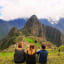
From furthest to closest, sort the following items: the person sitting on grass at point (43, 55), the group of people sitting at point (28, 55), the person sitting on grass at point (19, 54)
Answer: the person sitting on grass at point (19, 54) < the person sitting on grass at point (43, 55) < the group of people sitting at point (28, 55)

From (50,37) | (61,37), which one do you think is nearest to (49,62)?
(61,37)

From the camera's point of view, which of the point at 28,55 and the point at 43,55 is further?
the point at 43,55

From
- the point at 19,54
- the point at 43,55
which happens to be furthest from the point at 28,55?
the point at 43,55

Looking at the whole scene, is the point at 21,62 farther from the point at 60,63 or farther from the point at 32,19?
the point at 32,19

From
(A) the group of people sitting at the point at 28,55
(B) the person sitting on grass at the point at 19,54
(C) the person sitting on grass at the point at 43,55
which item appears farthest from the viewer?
(B) the person sitting on grass at the point at 19,54

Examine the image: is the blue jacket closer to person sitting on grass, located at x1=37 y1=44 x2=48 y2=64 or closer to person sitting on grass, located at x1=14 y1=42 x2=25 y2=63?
person sitting on grass, located at x1=37 y1=44 x2=48 y2=64

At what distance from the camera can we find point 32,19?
153625 mm

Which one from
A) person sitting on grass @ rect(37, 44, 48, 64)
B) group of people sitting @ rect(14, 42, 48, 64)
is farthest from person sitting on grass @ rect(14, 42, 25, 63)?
person sitting on grass @ rect(37, 44, 48, 64)

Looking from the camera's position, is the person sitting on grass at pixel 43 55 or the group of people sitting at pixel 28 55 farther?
the person sitting on grass at pixel 43 55

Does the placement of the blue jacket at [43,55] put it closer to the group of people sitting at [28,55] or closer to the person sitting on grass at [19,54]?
the group of people sitting at [28,55]

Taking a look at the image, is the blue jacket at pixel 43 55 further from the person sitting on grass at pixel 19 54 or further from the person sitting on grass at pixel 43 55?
the person sitting on grass at pixel 19 54

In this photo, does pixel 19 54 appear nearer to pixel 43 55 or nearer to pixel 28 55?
pixel 28 55

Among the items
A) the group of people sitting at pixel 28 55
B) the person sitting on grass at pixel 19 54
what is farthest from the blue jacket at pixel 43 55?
Result: the person sitting on grass at pixel 19 54

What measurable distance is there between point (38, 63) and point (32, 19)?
148 metres
